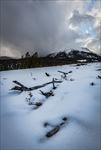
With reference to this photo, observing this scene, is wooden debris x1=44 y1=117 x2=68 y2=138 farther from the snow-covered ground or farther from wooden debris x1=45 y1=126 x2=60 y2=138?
the snow-covered ground

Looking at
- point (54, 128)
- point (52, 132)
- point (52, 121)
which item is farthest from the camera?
point (52, 121)

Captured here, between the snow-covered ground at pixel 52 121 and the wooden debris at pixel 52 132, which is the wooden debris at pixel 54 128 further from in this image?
the snow-covered ground at pixel 52 121

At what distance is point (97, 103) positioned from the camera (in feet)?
28.7

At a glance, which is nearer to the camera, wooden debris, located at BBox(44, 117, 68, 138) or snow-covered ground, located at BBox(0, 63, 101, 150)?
snow-covered ground, located at BBox(0, 63, 101, 150)

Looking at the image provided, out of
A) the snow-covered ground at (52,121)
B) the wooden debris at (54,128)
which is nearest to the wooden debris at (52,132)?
the wooden debris at (54,128)

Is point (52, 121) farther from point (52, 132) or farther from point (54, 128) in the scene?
point (52, 132)

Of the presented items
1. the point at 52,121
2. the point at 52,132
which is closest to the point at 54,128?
the point at 52,132

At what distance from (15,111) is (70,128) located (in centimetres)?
246

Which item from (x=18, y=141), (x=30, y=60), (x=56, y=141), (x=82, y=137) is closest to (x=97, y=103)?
(x=82, y=137)

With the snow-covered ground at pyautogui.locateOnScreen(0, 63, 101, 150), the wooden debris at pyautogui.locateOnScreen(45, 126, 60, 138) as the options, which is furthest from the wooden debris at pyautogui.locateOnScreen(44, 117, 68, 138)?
the snow-covered ground at pyautogui.locateOnScreen(0, 63, 101, 150)

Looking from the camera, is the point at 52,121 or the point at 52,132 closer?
the point at 52,132

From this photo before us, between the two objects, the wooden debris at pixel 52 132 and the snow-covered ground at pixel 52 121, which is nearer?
the snow-covered ground at pixel 52 121

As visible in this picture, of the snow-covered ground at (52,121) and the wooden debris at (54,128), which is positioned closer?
the snow-covered ground at (52,121)

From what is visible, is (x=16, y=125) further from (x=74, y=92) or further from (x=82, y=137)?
(x=74, y=92)
